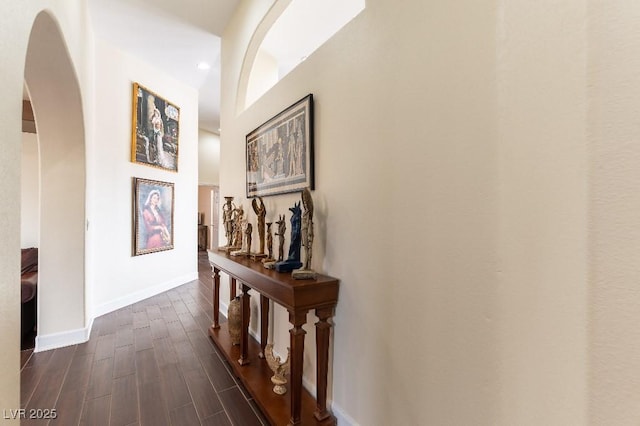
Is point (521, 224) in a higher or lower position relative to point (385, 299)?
higher

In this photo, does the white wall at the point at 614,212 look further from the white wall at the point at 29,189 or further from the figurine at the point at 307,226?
the white wall at the point at 29,189

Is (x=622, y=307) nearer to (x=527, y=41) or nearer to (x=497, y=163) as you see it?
(x=497, y=163)

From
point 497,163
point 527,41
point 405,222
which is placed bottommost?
point 405,222

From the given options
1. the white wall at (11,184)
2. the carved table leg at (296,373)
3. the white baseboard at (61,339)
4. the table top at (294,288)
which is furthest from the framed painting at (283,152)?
the white baseboard at (61,339)

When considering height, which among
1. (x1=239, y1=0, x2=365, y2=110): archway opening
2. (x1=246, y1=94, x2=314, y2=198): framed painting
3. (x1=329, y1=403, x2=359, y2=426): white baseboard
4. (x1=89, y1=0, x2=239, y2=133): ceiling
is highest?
(x1=89, y1=0, x2=239, y2=133): ceiling

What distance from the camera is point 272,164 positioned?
93.7 inches

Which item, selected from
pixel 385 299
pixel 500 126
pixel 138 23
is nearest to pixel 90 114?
pixel 138 23

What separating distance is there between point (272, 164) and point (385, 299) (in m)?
1.51

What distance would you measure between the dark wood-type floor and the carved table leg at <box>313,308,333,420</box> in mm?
441

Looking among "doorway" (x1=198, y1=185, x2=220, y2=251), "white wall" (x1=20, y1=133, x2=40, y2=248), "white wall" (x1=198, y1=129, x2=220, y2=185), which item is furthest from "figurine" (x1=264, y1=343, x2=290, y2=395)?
"doorway" (x1=198, y1=185, x2=220, y2=251)

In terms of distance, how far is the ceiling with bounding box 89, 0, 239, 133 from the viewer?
10.1ft

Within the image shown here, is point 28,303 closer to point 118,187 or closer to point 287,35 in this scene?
point 118,187

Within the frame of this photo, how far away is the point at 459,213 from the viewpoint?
1.06 metres

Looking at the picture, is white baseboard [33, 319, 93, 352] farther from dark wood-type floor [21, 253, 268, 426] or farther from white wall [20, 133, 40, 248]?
white wall [20, 133, 40, 248]
